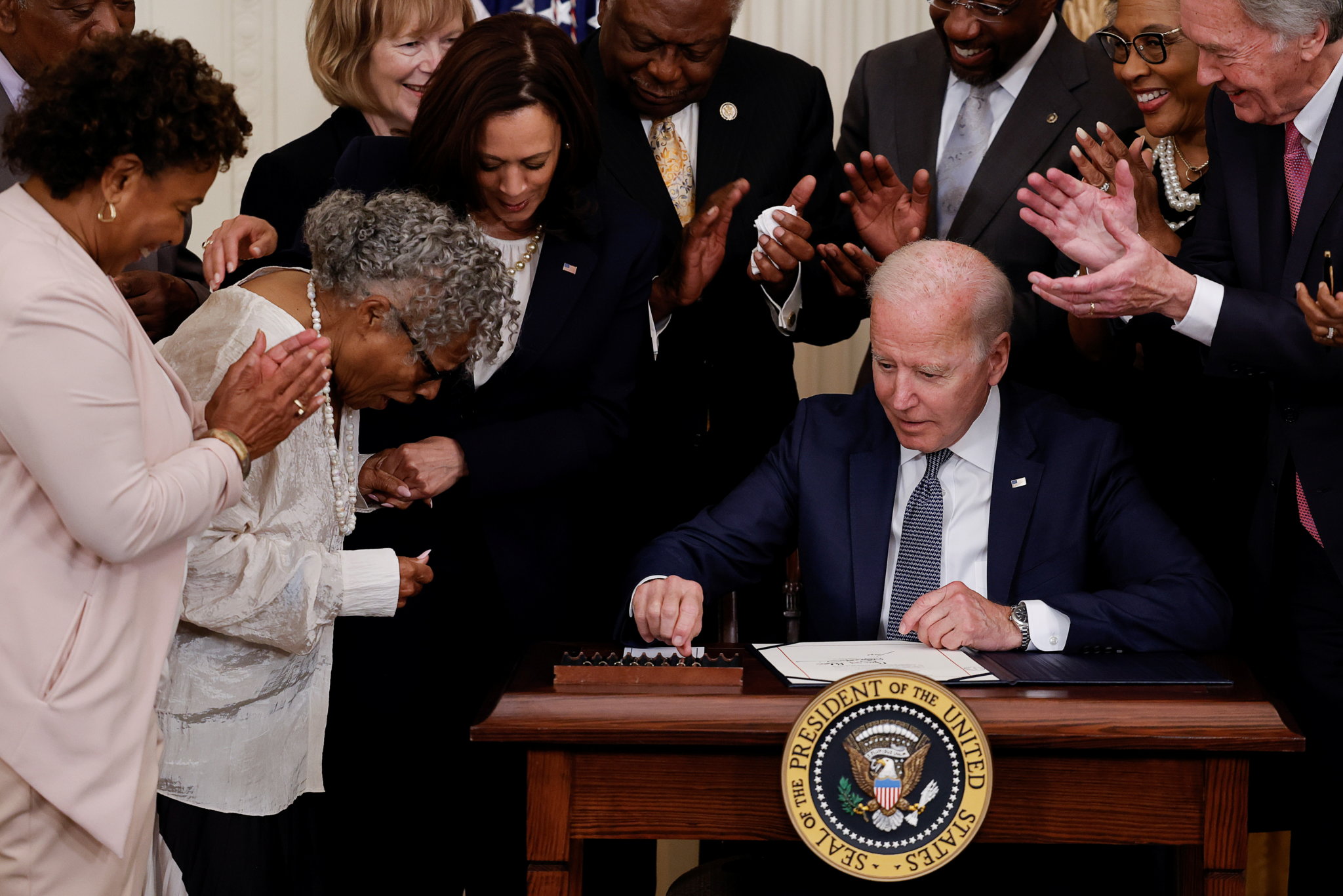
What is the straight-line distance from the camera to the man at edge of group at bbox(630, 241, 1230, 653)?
2.70 meters

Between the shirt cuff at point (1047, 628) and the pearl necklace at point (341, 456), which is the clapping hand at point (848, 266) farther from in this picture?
the pearl necklace at point (341, 456)

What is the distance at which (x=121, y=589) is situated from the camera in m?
1.90

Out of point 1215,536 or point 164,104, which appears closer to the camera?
point 164,104

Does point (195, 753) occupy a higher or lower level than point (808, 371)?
lower

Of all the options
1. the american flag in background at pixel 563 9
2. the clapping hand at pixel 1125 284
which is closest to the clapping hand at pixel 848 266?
the clapping hand at pixel 1125 284

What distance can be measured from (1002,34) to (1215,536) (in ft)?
4.14

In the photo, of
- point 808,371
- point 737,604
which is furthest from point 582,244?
point 808,371

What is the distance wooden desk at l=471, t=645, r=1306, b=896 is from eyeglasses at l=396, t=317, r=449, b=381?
62 cm

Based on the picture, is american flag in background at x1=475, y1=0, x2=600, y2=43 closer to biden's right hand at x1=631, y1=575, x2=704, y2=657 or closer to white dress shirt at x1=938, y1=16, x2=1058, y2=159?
white dress shirt at x1=938, y1=16, x2=1058, y2=159

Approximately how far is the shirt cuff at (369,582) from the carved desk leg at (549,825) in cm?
43

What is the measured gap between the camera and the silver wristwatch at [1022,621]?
2463mm

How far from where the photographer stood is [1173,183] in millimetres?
3127

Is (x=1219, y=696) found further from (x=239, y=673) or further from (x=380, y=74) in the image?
(x=380, y=74)

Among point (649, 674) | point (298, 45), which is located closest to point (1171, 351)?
point (649, 674)
